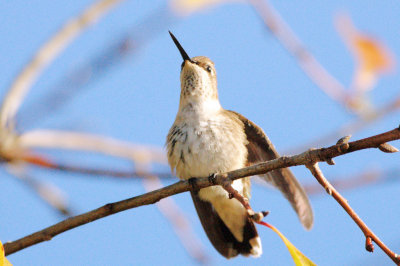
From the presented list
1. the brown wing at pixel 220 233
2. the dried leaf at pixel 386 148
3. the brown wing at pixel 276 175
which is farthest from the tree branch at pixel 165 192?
the brown wing at pixel 220 233

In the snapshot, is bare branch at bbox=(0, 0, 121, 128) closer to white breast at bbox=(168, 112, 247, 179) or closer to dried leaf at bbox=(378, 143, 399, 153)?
white breast at bbox=(168, 112, 247, 179)

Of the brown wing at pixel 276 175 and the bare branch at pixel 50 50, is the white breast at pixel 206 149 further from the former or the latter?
the bare branch at pixel 50 50

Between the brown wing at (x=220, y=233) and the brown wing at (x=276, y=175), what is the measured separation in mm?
574

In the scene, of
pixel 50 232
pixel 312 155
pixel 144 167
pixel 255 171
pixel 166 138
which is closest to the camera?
pixel 312 155

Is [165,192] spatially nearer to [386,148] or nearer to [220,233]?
[386,148]

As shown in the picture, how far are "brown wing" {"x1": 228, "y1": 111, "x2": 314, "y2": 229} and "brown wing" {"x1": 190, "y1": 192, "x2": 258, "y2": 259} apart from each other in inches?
22.6

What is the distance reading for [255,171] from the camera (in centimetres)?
203

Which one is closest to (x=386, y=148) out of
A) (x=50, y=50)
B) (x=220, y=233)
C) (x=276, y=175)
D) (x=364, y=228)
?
(x=364, y=228)

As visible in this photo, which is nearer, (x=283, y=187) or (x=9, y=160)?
(x=9, y=160)

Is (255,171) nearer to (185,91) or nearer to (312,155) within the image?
(312,155)

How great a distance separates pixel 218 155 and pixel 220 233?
0.89 metres

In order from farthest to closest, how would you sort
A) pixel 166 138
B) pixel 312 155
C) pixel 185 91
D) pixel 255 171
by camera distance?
1. pixel 185 91
2. pixel 166 138
3. pixel 255 171
4. pixel 312 155

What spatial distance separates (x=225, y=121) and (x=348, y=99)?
43.5 inches

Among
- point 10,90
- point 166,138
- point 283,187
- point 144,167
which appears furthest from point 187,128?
point 10,90
